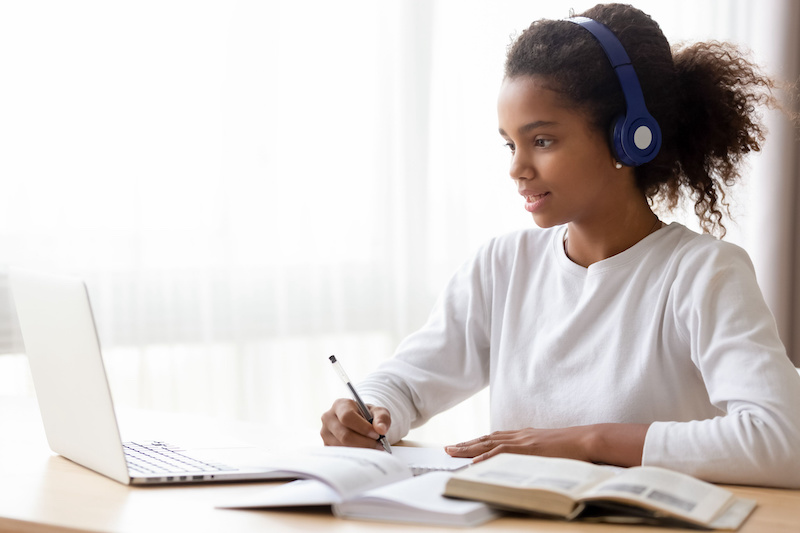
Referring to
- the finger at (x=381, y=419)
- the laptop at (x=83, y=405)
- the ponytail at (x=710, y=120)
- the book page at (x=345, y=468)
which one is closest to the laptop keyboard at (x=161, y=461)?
the laptop at (x=83, y=405)

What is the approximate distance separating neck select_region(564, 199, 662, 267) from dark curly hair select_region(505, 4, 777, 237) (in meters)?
0.05

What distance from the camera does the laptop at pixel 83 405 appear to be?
38.4 inches

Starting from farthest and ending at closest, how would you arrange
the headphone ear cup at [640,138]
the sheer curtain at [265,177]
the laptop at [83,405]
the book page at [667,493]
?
the sheer curtain at [265,177], the headphone ear cup at [640,138], the laptop at [83,405], the book page at [667,493]

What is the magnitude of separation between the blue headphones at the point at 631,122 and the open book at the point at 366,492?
58 centimetres

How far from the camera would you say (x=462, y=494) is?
852 mm

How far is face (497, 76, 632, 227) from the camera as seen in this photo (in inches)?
50.3

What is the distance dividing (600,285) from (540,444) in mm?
345

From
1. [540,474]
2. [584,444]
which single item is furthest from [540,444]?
[540,474]

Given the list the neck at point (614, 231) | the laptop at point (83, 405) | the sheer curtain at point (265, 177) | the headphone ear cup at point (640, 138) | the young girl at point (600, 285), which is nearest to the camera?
the laptop at point (83, 405)

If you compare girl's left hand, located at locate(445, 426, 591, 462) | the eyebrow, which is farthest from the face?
girl's left hand, located at locate(445, 426, 591, 462)

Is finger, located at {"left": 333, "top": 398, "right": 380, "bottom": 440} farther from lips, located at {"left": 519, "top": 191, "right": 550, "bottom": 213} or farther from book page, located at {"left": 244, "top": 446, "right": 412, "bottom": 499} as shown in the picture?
lips, located at {"left": 519, "top": 191, "right": 550, "bottom": 213}

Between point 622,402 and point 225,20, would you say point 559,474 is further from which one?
point 225,20

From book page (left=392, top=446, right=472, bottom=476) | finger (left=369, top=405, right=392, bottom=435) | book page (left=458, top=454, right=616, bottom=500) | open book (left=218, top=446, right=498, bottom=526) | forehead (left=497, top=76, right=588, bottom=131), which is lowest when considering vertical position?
book page (left=392, top=446, right=472, bottom=476)

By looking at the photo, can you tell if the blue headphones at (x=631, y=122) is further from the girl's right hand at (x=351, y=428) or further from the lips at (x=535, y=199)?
the girl's right hand at (x=351, y=428)
